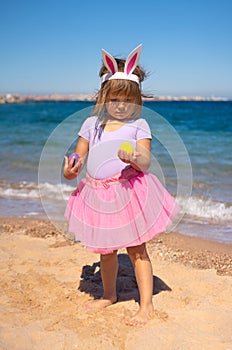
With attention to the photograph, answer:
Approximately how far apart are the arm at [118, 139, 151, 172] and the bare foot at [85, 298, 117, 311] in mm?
941

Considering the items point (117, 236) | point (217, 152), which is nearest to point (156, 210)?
point (117, 236)

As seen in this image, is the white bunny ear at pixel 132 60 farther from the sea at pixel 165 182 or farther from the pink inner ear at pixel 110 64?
the sea at pixel 165 182

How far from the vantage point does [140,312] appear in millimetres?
2600

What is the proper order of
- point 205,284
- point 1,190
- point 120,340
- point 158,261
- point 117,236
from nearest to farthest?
1. point 120,340
2. point 117,236
3. point 205,284
4. point 158,261
5. point 1,190

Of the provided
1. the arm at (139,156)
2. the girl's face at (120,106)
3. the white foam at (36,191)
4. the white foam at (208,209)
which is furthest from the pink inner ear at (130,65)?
the white foam at (36,191)

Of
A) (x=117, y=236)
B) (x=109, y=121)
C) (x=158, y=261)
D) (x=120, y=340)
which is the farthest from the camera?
(x=158, y=261)

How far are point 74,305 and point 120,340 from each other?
0.59 meters

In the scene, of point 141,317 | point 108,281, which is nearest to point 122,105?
point 108,281

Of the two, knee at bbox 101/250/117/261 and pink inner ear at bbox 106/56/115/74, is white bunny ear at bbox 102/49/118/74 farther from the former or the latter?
knee at bbox 101/250/117/261

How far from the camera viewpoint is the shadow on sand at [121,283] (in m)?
3.01

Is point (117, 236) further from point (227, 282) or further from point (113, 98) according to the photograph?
point (227, 282)

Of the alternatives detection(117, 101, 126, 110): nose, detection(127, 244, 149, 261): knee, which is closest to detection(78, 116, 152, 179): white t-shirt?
detection(117, 101, 126, 110): nose

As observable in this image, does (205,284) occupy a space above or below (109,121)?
below

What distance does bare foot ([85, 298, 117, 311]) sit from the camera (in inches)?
109
